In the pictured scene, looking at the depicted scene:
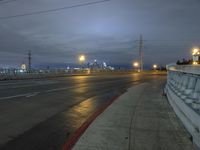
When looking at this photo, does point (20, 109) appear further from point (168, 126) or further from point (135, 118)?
point (168, 126)

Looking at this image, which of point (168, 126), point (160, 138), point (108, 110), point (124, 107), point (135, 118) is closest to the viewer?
point (160, 138)

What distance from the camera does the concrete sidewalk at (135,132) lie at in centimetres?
624

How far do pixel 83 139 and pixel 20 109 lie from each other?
489 centimetres

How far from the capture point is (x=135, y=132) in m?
7.36

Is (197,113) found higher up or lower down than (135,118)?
higher up

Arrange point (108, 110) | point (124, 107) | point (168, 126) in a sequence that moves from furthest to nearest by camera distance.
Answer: point (124, 107)
point (108, 110)
point (168, 126)

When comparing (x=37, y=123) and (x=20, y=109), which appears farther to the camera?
(x=20, y=109)

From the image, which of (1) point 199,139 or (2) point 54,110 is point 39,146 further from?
(2) point 54,110

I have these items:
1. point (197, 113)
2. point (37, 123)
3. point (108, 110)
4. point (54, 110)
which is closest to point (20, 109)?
point (54, 110)

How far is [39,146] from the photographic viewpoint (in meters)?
6.28

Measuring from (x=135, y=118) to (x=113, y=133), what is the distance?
81.7 inches

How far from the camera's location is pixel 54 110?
10.9 m

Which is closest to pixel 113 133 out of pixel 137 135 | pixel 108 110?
pixel 137 135

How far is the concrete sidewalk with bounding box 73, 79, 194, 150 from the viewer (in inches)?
246
